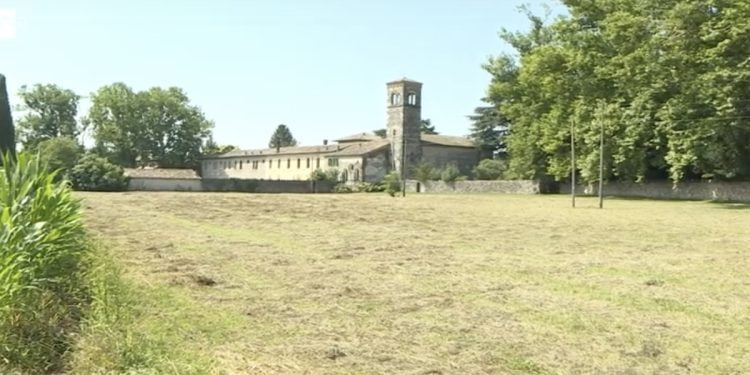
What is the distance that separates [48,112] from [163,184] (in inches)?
1076

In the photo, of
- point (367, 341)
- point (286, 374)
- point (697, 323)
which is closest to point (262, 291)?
point (367, 341)

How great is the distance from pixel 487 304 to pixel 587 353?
7.53ft

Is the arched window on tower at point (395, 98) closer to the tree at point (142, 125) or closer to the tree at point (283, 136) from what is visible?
the tree at point (142, 125)

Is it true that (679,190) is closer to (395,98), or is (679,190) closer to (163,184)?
(395,98)

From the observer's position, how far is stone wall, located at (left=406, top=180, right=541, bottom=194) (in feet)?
185

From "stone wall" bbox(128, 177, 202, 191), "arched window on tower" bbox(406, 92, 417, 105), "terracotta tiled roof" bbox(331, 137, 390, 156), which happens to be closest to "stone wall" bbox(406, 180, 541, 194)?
"terracotta tiled roof" bbox(331, 137, 390, 156)

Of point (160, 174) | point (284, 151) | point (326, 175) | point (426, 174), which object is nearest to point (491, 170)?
point (426, 174)

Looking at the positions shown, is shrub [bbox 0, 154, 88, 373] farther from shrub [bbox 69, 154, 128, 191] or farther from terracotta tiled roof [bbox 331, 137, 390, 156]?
terracotta tiled roof [bbox 331, 137, 390, 156]

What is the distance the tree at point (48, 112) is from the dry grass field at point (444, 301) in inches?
2949

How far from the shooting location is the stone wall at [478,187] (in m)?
56.4

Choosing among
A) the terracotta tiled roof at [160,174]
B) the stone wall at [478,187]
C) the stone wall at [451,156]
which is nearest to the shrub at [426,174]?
the stone wall at [478,187]

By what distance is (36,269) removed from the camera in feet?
20.1

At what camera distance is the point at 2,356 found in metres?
4.94

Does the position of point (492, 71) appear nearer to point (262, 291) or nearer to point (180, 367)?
point (262, 291)
